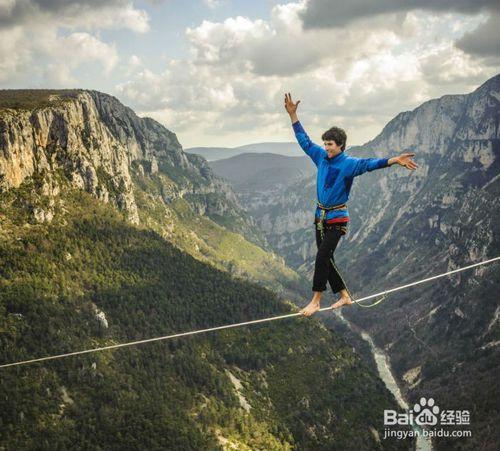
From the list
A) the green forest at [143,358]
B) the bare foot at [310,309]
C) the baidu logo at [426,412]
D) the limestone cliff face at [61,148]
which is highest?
the limestone cliff face at [61,148]

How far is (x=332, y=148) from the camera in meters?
15.2

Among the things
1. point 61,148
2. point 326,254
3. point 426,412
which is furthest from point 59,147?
point 326,254

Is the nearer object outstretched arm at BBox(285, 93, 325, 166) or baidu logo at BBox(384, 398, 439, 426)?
outstretched arm at BBox(285, 93, 325, 166)

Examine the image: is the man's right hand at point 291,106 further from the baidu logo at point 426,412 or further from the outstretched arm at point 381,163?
the baidu logo at point 426,412

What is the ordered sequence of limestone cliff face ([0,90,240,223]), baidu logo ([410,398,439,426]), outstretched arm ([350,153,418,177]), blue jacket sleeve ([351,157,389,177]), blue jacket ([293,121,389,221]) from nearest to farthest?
outstretched arm ([350,153,418,177]), blue jacket sleeve ([351,157,389,177]), blue jacket ([293,121,389,221]), limestone cliff face ([0,90,240,223]), baidu logo ([410,398,439,426])

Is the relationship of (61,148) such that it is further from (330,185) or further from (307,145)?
(330,185)

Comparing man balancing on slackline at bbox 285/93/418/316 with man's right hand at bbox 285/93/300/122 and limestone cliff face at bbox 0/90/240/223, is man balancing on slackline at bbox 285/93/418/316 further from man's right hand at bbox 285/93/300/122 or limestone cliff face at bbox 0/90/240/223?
limestone cliff face at bbox 0/90/240/223

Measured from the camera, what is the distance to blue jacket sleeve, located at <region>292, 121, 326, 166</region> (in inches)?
624

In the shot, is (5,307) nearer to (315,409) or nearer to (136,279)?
(136,279)

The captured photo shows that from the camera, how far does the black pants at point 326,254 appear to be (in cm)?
1591

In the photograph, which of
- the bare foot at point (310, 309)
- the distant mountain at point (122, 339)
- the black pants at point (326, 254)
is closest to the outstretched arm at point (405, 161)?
the black pants at point (326, 254)

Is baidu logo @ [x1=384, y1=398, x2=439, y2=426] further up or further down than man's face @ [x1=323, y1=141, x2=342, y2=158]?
further down

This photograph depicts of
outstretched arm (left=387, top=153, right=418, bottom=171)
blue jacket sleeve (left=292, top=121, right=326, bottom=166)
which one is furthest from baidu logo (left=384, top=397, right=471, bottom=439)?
outstretched arm (left=387, top=153, right=418, bottom=171)

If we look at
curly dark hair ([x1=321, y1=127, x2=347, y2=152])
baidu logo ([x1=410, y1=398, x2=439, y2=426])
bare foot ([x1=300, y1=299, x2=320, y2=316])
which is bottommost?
baidu logo ([x1=410, y1=398, x2=439, y2=426])
